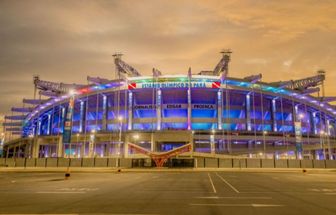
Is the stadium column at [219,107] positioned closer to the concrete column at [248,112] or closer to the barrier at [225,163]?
the concrete column at [248,112]

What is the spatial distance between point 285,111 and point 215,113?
A: 90.1 ft

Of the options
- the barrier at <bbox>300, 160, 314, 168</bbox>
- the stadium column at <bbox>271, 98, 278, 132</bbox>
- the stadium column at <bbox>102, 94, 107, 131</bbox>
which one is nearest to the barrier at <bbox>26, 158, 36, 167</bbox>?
the stadium column at <bbox>102, 94, 107, 131</bbox>

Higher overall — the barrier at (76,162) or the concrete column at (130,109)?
the concrete column at (130,109)

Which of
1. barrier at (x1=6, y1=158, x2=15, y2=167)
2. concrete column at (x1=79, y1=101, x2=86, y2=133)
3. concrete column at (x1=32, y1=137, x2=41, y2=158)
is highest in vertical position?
concrete column at (x1=79, y1=101, x2=86, y2=133)

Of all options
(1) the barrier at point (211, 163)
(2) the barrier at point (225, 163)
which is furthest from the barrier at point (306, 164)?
(1) the barrier at point (211, 163)

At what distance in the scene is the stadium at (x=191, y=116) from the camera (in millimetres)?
78125

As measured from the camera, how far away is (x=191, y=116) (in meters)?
87.6

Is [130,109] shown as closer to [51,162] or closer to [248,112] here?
[51,162]

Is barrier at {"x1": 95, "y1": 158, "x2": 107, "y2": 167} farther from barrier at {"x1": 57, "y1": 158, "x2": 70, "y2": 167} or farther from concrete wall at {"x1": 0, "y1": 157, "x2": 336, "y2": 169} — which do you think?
barrier at {"x1": 57, "y1": 158, "x2": 70, "y2": 167}

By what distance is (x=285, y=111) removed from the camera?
323 ft

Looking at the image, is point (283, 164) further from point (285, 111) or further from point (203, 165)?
point (285, 111)

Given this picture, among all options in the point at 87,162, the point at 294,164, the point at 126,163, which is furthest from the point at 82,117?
the point at 294,164

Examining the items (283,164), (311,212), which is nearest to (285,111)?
(283,164)

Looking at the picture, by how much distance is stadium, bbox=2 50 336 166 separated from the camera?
78125 mm
